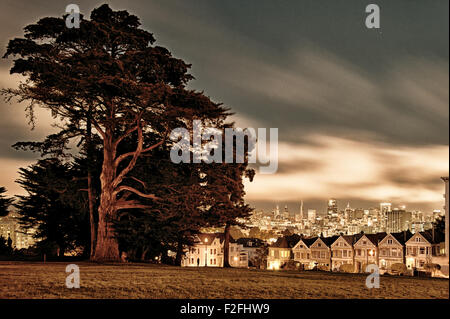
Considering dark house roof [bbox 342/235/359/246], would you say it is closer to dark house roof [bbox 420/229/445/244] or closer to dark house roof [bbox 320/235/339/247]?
dark house roof [bbox 320/235/339/247]

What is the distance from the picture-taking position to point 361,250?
90062 millimetres

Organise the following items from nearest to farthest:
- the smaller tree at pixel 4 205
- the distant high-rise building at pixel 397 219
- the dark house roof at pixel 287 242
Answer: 1. the smaller tree at pixel 4 205
2. the dark house roof at pixel 287 242
3. the distant high-rise building at pixel 397 219

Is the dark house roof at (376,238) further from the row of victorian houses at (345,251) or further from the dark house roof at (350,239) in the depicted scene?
the dark house roof at (350,239)

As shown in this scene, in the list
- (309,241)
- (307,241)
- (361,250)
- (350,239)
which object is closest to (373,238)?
(361,250)

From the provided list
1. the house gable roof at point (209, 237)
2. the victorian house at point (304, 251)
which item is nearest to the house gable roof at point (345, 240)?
the victorian house at point (304, 251)

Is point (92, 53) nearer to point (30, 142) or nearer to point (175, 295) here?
point (30, 142)

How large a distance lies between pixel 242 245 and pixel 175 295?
11741 centimetres

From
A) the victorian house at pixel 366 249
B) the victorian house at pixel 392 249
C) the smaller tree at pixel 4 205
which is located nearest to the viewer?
the smaller tree at pixel 4 205

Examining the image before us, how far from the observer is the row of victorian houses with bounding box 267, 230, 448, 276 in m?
79.4

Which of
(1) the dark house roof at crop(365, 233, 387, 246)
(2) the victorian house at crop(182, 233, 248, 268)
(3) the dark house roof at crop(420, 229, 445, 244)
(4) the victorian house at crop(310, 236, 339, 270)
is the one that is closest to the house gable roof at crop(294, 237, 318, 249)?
(4) the victorian house at crop(310, 236, 339, 270)

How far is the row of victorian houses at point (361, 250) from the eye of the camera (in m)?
79.4

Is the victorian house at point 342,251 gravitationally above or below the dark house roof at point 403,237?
below

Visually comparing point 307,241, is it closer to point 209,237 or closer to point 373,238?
point 373,238

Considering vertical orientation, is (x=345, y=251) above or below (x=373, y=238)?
below
